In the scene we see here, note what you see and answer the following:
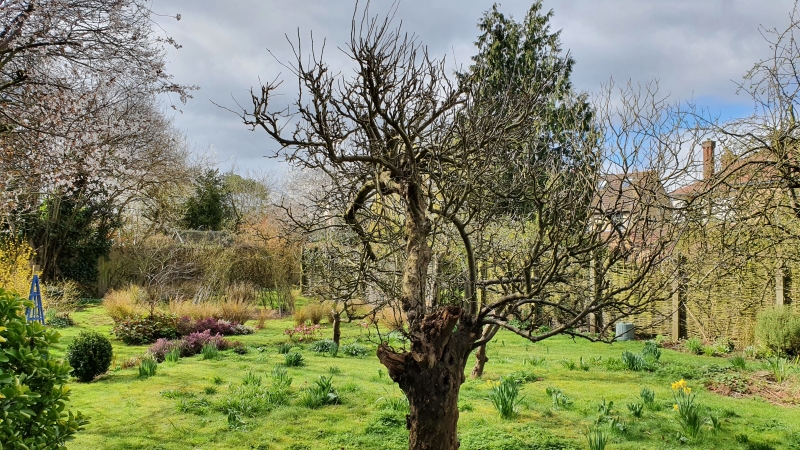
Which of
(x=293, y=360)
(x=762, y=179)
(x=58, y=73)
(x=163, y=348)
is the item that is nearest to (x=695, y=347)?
(x=762, y=179)

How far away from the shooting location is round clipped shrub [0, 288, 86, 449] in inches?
101

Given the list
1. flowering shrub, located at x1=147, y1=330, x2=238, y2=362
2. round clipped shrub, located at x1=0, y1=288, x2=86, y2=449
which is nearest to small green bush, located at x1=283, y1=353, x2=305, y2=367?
flowering shrub, located at x1=147, y1=330, x2=238, y2=362

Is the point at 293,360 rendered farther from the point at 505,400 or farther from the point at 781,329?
the point at 781,329

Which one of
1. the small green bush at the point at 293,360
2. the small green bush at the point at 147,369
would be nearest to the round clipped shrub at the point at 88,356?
Answer: the small green bush at the point at 147,369

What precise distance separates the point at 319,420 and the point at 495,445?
6.08 feet

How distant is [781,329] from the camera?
816cm

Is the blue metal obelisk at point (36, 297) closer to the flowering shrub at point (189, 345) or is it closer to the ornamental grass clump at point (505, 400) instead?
the flowering shrub at point (189, 345)

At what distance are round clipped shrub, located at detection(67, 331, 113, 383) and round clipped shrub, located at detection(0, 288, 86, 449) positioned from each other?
4433 millimetres

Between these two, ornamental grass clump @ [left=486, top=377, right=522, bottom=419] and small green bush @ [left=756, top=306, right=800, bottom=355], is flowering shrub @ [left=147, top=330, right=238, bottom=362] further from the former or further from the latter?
small green bush @ [left=756, top=306, right=800, bottom=355]

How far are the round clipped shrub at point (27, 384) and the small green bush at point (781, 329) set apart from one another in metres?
9.50

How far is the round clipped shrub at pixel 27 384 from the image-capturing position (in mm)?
2564

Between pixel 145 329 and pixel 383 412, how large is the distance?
7.22m

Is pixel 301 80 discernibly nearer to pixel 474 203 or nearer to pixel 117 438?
pixel 474 203

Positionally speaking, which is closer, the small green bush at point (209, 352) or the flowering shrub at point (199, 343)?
the small green bush at point (209, 352)
